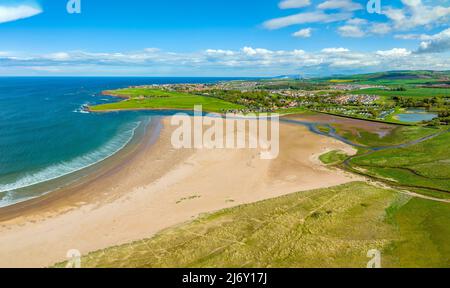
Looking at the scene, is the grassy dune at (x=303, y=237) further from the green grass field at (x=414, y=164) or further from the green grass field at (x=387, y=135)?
the green grass field at (x=387, y=135)

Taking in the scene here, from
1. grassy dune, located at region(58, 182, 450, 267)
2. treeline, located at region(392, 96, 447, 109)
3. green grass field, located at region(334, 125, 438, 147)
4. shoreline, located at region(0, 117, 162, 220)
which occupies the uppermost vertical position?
treeline, located at region(392, 96, 447, 109)

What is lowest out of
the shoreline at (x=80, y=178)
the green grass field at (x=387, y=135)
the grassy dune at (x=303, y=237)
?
the grassy dune at (x=303, y=237)

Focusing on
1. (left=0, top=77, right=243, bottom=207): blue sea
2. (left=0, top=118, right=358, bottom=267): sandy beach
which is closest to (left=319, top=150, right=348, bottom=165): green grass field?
(left=0, top=118, right=358, bottom=267): sandy beach

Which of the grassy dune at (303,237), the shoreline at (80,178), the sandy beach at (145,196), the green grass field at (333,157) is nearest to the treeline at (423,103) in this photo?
the sandy beach at (145,196)

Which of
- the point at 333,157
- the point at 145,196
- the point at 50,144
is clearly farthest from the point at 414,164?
the point at 50,144

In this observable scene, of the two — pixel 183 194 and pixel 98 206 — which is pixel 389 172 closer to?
pixel 183 194

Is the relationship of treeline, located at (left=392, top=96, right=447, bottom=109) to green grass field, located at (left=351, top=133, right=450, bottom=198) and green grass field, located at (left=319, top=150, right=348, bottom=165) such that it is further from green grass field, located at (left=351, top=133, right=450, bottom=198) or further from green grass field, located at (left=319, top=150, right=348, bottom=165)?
green grass field, located at (left=319, top=150, right=348, bottom=165)
